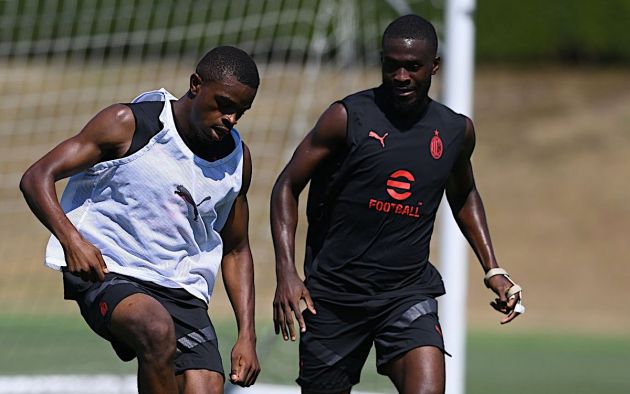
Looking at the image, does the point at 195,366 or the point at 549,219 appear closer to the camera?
the point at 195,366

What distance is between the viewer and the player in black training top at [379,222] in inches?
227

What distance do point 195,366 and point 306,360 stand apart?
0.77m

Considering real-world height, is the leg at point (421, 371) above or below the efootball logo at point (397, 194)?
below

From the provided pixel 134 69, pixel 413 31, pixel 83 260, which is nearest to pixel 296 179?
pixel 413 31

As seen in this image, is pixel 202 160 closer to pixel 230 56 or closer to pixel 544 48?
pixel 230 56

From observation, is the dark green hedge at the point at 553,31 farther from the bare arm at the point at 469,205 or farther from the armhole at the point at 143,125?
the armhole at the point at 143,125

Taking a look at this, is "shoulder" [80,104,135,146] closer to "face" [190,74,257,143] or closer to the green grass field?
"face" [190,74,257,143]

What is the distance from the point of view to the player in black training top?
19.0 feet

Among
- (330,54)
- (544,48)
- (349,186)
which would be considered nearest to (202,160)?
(349,186)

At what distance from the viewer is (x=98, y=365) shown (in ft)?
29.4

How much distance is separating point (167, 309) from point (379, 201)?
3.60ft

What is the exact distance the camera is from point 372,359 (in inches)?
386

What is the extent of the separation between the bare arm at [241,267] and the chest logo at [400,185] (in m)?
0.65

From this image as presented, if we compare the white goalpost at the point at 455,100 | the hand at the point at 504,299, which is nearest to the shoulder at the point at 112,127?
the hand at the point at 504,299
